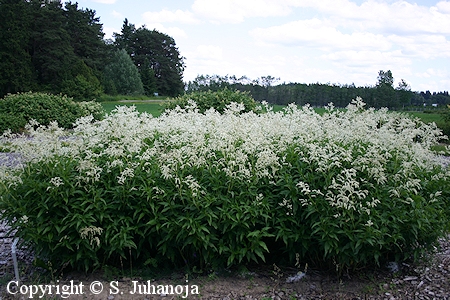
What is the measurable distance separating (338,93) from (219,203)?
20191mm

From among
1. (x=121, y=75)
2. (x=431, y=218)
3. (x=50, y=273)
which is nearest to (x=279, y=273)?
(x=431, y=218)

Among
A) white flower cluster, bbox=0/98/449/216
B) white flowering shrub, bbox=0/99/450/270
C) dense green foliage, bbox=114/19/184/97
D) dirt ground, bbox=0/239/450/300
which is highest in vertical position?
dense green foliage, bbox=114/19/184/97

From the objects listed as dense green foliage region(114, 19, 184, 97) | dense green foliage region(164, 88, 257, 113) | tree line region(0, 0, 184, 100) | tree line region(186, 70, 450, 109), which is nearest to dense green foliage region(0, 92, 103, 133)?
dense green foliage region(164, 88, 257, 113)

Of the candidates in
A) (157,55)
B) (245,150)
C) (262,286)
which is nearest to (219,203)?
(245,150)

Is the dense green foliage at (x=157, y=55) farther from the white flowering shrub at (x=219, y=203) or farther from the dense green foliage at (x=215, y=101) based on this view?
the white flowering shrub at (x=219, y=203)

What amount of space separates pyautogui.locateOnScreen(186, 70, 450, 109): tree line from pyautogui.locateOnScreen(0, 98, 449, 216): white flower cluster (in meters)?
A: 17.8

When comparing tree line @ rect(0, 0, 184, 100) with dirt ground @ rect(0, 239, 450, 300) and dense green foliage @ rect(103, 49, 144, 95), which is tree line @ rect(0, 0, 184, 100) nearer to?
dense green foliage @ rect(103, 49, 144, 95)

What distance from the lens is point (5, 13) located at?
39.3 meters

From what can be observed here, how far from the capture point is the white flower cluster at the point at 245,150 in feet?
11.9

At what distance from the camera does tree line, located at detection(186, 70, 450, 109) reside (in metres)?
22.4

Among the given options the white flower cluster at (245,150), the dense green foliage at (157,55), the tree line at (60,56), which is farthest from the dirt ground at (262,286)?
the dense green foliage at (157,55)

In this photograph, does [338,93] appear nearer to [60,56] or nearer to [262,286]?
[262,286]

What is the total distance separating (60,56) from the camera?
43.1 metres

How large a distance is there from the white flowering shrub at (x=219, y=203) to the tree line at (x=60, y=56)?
1501 inches
